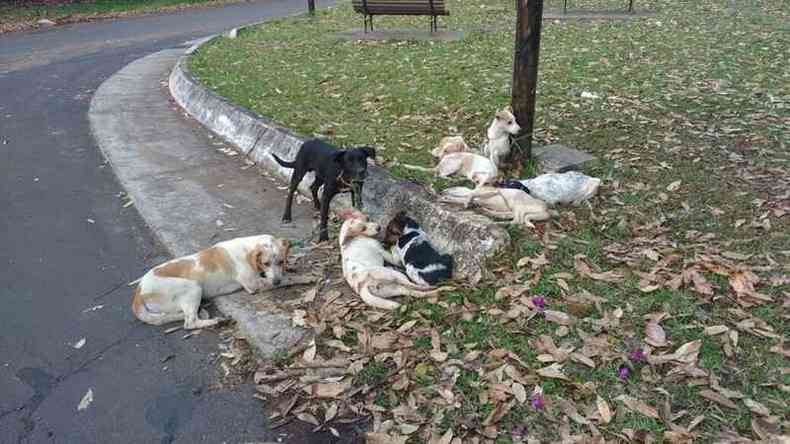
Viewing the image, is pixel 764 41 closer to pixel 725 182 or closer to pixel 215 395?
pixel 725 182

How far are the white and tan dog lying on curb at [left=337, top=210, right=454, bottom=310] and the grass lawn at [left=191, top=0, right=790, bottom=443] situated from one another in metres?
0.12

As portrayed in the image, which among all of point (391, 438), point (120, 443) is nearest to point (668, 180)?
point (391, 438)

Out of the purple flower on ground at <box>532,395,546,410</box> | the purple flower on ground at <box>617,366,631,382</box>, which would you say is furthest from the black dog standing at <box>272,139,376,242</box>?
the purple flower on ground at <box>617,366,631,382</box>

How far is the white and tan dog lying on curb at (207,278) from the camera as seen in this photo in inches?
180

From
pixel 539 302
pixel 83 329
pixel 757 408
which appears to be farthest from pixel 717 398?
pixel 83 329

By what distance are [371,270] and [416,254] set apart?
0.39 m

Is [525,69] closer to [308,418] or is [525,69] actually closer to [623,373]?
[623,373]

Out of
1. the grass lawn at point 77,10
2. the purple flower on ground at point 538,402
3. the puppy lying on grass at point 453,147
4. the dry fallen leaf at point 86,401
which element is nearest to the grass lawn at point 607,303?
the purple flower on ground at point 538,402

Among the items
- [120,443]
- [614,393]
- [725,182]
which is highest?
[725,182]

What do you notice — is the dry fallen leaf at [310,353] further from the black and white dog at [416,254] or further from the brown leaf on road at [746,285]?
the brown leaf on road at [746,285]

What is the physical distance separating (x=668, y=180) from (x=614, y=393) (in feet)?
9.72

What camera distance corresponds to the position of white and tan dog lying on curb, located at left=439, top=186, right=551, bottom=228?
504 centimetres

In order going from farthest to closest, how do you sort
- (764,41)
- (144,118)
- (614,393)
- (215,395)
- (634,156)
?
(764,41), (144,118), (634,156), (215,395), (614,393)

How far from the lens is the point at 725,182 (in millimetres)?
5656
